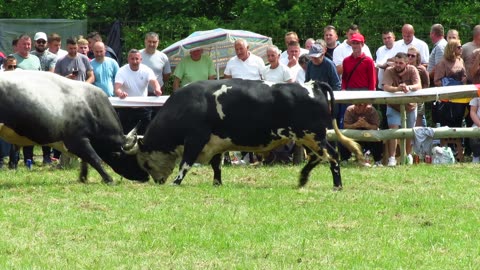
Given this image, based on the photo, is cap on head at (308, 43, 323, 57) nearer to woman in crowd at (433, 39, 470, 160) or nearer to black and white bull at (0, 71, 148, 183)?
woman in crowd at (433, 39, 470, 160)

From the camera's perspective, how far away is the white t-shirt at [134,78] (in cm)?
1761

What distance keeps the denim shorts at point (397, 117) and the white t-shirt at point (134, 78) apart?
361 cm

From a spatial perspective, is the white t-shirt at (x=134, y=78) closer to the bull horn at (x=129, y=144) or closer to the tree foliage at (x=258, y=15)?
the bull horn at (x=129, y=144)

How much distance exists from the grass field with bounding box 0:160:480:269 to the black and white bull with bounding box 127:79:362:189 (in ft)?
1.51

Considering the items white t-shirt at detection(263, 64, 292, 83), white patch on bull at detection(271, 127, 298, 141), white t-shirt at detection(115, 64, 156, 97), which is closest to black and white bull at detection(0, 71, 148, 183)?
white patch on bull at detection(271, 127, 298, 141)

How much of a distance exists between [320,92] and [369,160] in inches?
161

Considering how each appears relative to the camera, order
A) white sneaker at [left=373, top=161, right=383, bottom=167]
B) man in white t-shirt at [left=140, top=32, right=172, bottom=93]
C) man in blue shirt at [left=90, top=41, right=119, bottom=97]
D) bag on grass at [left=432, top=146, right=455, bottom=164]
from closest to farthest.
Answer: white sneaker at [left=373, top=161, right=383, bottom=167], bag on grass at [left=432, top=146, right=455, bottom=164], man in blue shirt at [left=90, top=41, right=119, bottom=97], man in white t-shirt at [left=140, top=32, right=172, bottom=93]

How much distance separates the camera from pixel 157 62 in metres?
18.4

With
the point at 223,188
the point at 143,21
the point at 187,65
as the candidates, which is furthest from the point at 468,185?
the point at 143,21

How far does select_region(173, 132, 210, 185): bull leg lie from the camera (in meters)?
14.2

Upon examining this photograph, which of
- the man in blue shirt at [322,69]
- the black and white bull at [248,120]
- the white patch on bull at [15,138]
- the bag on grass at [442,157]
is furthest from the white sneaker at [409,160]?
the white patch on bull at [15,138]

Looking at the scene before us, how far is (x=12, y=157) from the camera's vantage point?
17.2 metres

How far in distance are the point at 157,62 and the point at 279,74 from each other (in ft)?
7.01

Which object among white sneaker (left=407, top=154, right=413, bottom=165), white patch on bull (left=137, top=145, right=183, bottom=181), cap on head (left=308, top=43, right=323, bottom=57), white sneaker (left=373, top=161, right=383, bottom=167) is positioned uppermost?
cap on head (left=308, top=43, right=323, bottom=57)
